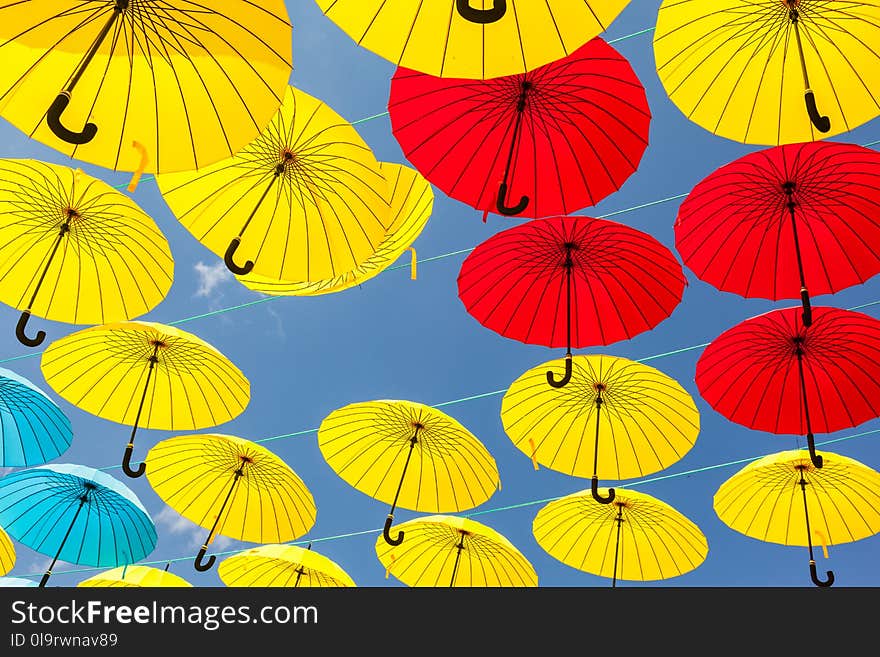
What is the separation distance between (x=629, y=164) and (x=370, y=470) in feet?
13.6

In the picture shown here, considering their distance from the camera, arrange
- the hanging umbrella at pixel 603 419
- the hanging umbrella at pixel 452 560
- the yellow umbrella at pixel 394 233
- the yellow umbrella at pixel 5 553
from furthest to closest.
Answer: the yellow umbrella at pixel 5 553, the hanging umbrella at pixel 452 560, the hanging umbrella at pixel 603 419, the yellow umbrella at pixel 394 233

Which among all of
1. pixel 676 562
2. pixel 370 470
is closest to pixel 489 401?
pixel 370 470

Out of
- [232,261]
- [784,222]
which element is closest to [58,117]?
[232,261]

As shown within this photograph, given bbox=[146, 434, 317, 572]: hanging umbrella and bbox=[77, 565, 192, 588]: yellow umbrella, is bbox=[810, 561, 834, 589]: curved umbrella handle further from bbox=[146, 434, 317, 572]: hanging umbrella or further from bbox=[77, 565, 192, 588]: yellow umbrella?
bbox=[77, 565, 192, 588]: yellow umbrella

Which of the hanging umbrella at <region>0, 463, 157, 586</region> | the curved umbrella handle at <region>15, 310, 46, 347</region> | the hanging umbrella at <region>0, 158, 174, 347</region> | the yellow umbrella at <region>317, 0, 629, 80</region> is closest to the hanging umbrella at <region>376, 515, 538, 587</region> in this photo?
the hanging umbrella at <region>0, 463, 157, 586</region>

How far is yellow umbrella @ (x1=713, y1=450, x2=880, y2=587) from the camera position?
7.38 meters

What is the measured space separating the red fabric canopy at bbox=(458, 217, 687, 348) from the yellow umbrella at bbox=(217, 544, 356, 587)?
331 centimetres

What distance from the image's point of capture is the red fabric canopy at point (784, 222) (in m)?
5.76

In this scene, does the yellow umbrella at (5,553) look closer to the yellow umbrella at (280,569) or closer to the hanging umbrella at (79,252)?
the yellow umbrella at (280,569)

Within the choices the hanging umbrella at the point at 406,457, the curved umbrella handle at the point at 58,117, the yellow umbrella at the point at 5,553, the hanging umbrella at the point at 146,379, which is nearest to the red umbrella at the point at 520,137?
the curved umbrella handle at the point at 58,117

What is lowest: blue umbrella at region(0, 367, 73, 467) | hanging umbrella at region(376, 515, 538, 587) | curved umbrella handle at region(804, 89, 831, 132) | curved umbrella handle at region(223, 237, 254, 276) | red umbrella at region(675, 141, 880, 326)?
curved umbrella handle at region(223, 237, 254, 276)

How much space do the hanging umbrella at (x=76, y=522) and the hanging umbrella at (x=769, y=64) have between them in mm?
6593

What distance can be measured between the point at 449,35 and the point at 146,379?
16.1 ft

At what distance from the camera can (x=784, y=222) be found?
6109mm
